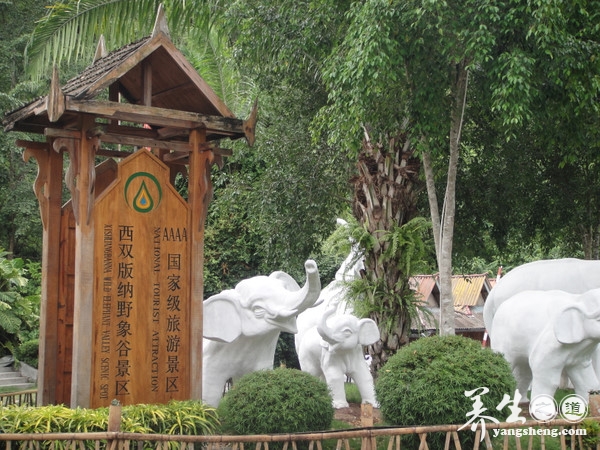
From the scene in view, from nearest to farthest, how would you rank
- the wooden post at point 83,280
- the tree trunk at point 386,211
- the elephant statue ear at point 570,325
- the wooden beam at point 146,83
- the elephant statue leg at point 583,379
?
the wooden post at point 83,280 < the wooden beam at point 146,83 < the elephant statue ear at point 570,325 < the elephant statue leg at point 583,379 < the tree trunk at point 386,211

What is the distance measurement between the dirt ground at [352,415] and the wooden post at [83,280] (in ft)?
10.6

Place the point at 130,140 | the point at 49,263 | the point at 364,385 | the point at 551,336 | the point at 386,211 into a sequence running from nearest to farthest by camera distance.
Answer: the point at 130,140
the point at 49,263
the point at 551,336
the point at 364,385
the point at 386,211

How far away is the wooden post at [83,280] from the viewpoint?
22.1 feet

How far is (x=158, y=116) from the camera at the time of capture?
7.18 metres

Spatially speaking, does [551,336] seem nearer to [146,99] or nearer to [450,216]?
[450,216]

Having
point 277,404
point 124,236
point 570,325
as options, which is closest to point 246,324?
point 277,404

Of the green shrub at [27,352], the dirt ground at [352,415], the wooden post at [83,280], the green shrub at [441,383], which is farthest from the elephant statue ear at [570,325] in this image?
the green shrub at [27,352]

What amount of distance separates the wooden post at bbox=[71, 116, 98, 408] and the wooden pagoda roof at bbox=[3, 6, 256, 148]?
1.09ft

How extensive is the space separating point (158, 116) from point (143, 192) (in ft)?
2.36

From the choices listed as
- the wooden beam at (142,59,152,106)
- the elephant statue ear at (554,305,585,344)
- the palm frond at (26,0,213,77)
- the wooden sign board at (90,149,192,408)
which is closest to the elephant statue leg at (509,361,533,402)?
the elephant statue ear at (554,305,585,344)

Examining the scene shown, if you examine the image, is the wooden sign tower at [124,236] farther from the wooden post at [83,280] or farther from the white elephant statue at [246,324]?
the white elephant statue at [246,324]

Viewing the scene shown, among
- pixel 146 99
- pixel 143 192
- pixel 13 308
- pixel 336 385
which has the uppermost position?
pixel 146 99

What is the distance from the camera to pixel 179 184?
1969 centimetres

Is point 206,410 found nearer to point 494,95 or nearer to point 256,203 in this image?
point 494,95
